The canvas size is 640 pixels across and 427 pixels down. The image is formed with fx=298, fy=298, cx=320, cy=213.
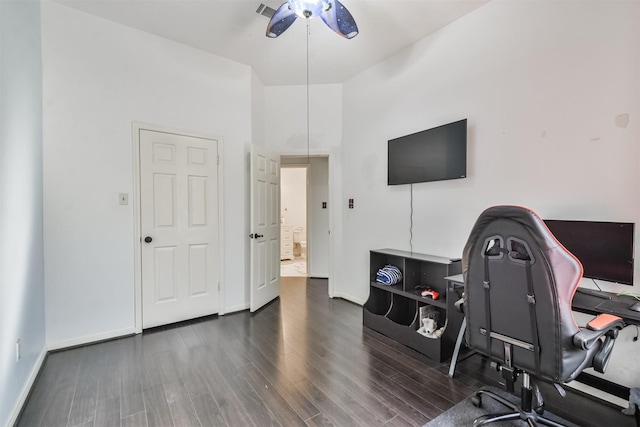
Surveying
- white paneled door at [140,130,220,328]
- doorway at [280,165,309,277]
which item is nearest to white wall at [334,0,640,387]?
white paneled door at [140,130,220,328]

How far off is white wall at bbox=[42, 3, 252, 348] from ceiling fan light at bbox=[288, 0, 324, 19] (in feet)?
5.54

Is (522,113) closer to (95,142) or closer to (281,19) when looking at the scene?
(281,19)

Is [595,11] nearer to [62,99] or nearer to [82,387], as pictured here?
[62,99]

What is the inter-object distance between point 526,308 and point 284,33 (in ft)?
10.3

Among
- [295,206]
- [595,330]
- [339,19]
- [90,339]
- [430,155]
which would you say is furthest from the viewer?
[295,206]

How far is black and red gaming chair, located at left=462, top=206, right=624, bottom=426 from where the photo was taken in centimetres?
137

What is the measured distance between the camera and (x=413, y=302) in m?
3.25

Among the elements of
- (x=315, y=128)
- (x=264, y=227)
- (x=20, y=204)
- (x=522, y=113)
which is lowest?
(x=264, y=227)

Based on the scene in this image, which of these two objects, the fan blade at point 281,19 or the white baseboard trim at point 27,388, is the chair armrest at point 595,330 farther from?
the white baseboard trim at point 27,388

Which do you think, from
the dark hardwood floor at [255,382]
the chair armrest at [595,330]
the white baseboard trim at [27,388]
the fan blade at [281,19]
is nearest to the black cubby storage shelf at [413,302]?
the dark hardwood floor at [255,382]

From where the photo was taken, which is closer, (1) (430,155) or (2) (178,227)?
(1) (430,155)

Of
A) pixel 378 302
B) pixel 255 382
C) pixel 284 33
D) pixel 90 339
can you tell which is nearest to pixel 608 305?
pixel 378 302

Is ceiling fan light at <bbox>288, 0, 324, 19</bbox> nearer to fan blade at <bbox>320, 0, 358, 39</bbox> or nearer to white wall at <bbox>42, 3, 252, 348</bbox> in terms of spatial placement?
fan blade at <bbox>320, 0, 358, 39</bbox>

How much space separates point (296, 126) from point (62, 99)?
8.39 ft
